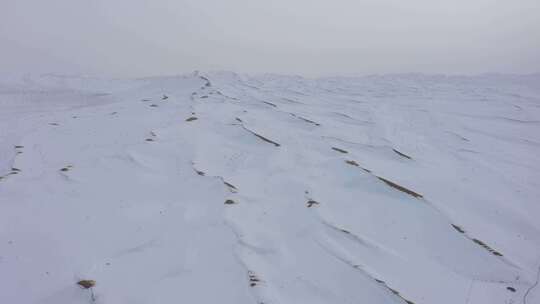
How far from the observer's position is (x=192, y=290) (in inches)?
97.3

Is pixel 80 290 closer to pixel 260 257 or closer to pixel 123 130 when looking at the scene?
pixel 260 257

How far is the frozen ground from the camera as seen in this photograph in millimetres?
2557

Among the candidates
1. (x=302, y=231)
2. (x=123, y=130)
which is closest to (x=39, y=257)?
(x=302, y=231)

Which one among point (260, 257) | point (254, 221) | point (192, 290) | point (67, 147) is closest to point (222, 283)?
point (192, 290)

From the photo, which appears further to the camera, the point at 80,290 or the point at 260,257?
the point at 260,257

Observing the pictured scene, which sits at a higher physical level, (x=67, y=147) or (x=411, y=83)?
(x=411, y=83)

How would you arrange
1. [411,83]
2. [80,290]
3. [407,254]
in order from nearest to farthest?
[80,290], [407,254], [411,83]

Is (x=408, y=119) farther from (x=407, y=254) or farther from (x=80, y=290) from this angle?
(x=80, y=290)

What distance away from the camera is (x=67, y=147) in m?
5.07

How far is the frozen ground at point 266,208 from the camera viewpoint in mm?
2557

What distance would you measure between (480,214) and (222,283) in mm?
2221

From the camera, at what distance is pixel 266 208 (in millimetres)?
3486

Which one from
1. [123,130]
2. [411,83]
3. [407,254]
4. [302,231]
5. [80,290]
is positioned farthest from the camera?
[411,83]

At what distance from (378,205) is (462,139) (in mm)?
2700
